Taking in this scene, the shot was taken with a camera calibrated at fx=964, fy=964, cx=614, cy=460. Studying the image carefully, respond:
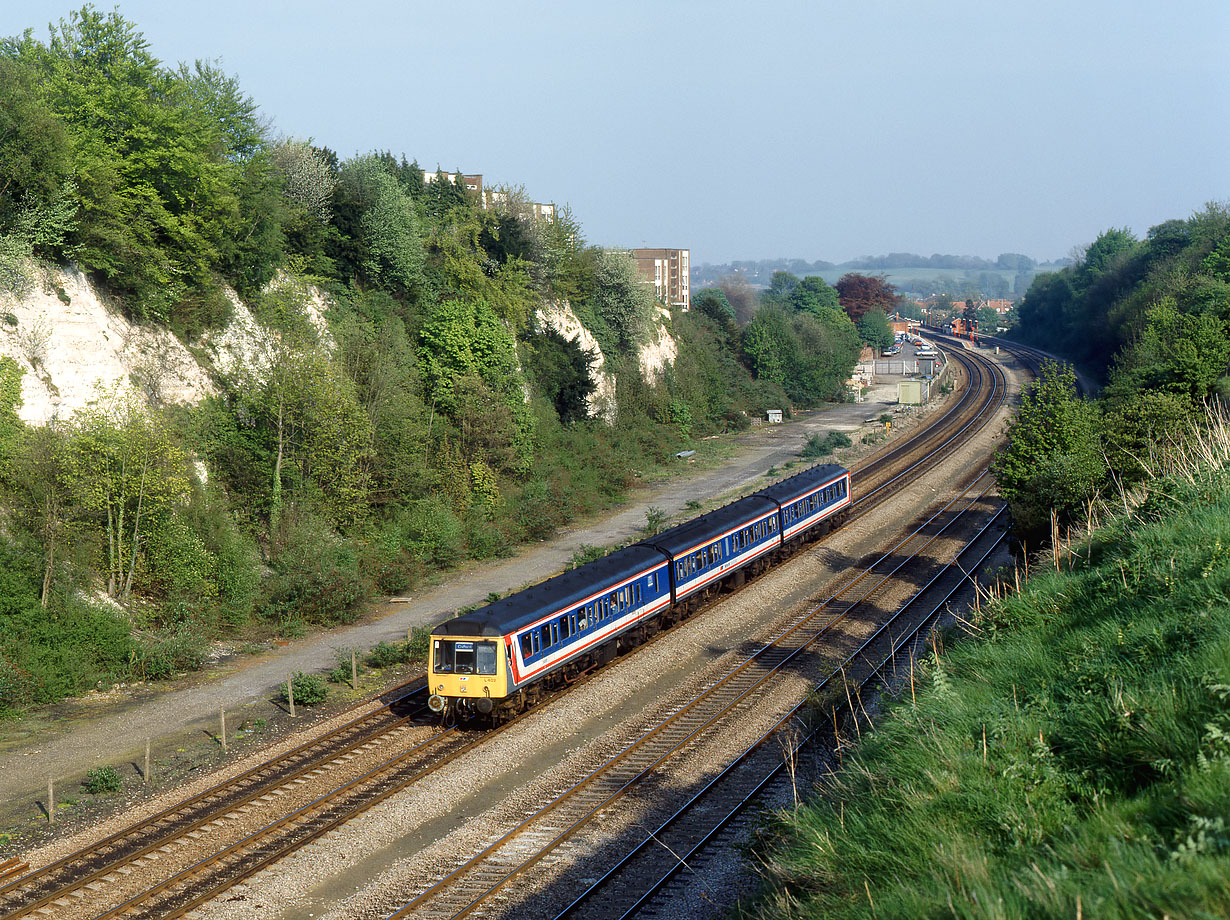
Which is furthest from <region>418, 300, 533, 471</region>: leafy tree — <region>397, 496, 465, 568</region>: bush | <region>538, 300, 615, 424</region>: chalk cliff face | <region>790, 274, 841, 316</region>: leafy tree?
<region>790, 274, 841, 316</region>: leafy tree

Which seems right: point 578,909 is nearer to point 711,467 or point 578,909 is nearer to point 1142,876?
point 1142,876

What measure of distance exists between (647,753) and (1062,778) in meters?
11.5

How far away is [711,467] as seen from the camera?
56.8 m

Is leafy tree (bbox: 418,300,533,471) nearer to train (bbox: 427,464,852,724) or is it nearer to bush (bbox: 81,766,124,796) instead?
train (bbox: 427,464,852,724)

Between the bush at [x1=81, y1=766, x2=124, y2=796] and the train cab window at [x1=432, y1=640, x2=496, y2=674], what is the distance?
248 inches

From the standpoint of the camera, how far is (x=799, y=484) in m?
38.6

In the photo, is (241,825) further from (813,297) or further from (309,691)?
(813,297)

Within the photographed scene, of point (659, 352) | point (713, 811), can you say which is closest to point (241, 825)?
point (713, 811)

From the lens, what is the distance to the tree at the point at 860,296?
128000 millimetres

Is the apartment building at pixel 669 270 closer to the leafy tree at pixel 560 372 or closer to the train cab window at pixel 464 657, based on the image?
the leafy tree at pixel 560 372

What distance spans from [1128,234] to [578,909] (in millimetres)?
135837

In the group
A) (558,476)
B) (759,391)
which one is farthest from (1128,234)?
(558,476)

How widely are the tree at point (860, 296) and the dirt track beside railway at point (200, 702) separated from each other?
3638 inches

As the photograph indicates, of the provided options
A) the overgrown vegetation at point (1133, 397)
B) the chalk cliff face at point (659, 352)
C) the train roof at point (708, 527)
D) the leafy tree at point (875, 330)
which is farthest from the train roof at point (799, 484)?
the leafy tree at point (875, 330)
